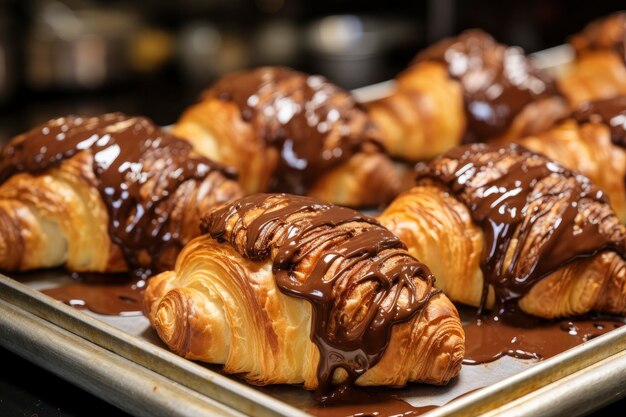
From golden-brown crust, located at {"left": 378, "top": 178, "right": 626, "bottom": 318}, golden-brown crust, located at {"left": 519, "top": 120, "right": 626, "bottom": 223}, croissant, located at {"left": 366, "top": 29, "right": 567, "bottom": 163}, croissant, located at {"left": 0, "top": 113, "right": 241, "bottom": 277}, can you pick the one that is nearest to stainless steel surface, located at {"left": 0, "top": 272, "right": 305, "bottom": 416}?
croissant, located at {"left": 0, "top": 113, "right": 241, "bottom": 277}

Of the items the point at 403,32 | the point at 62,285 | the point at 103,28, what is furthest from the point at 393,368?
the point at 403,32

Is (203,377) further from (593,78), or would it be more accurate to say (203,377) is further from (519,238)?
(593,78)

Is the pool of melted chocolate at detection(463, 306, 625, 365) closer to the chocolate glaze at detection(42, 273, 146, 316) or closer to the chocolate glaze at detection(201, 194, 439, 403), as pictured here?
the chocolate glaze at detection(201, 194, 439, 403)

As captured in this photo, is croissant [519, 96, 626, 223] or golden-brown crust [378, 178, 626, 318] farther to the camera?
croissant [519, 96, 626, 223]

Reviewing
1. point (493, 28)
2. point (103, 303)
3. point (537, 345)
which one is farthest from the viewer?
point (493, 28)

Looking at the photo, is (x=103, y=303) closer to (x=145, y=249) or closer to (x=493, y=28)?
(x=145, y=249)

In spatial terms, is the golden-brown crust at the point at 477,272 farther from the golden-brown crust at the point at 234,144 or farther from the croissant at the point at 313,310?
the golden-brown crust at the point at 234,144

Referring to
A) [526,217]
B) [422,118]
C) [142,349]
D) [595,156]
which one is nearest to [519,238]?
[526,217]
